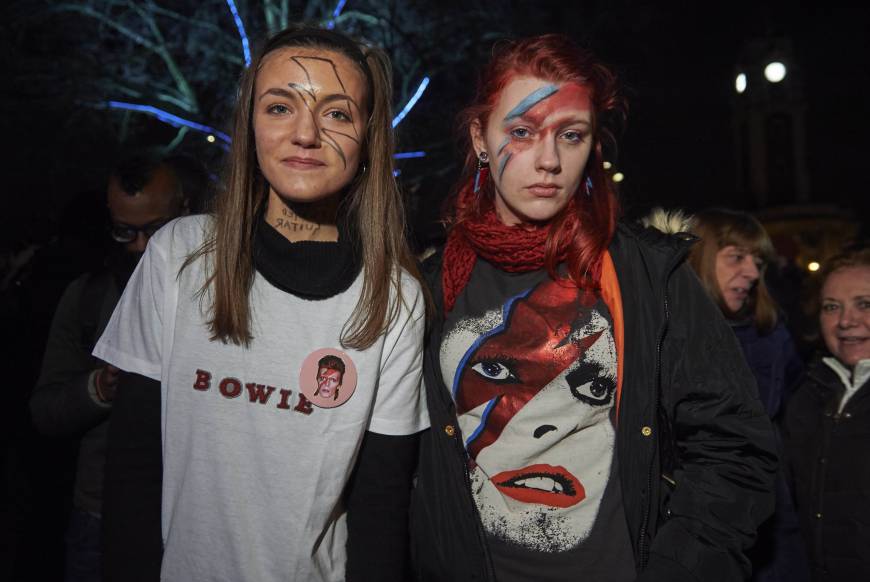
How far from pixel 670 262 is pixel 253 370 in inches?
44.5

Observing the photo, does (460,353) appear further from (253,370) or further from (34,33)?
(34,33)

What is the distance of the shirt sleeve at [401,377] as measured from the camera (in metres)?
1.88

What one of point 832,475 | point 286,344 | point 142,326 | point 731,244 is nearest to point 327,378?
point 286,344

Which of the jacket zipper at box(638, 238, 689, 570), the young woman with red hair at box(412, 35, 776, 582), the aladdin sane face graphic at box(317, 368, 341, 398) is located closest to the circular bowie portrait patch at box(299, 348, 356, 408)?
the aladdin sane face graphic at box(317, 368, 341, 398)

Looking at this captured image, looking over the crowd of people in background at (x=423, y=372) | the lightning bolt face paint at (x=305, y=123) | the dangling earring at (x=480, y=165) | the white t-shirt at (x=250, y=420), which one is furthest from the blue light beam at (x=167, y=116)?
the white t-shirt at (x=250, y=420)

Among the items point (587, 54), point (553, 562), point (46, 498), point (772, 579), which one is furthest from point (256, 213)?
point (46, 498)

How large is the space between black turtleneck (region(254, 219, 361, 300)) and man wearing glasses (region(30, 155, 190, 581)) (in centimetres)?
81

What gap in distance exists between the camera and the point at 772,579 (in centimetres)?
232

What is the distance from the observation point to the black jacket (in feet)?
5.97

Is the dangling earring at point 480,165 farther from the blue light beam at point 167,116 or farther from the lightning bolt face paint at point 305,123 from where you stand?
the blue light beam at point 167,116

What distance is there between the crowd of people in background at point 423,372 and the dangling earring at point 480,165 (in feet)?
0.04

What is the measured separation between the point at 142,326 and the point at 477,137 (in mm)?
1160

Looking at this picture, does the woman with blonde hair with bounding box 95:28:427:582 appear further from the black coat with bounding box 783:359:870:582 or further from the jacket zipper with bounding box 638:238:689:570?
the black coat with bounding box 783:359:870:582

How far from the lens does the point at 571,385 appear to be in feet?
6.53
